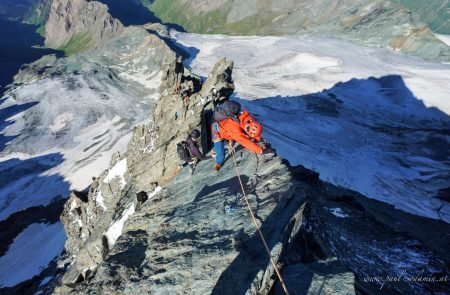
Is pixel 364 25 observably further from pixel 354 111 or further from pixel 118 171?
pixel 118 171

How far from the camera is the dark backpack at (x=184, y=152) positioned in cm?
1555

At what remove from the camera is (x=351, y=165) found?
147 ft

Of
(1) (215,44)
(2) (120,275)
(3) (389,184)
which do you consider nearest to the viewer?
(2) (120,275)

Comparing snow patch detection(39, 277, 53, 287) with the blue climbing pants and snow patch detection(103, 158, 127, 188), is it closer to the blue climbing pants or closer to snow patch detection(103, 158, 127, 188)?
snow patch detection(103, 158, 127, 188)

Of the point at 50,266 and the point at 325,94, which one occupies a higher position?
the point at 325,94

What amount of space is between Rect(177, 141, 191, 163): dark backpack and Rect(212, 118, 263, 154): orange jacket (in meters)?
2.23


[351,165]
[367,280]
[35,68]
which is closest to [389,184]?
[351,165]

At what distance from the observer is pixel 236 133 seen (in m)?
13.5

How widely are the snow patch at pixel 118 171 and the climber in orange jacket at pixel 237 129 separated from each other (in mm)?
12900

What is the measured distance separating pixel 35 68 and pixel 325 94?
111064mm

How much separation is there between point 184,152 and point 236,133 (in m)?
3.02

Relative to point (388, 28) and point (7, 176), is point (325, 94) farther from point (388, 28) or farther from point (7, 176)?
point (7, 176)

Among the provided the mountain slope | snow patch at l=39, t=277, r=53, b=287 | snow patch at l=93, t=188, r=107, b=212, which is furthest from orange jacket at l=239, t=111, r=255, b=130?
snow patch at l=39, t=277, r=53, b=287

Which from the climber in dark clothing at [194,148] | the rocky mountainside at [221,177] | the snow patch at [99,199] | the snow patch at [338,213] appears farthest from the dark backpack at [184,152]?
the snow patch at [99,199]
